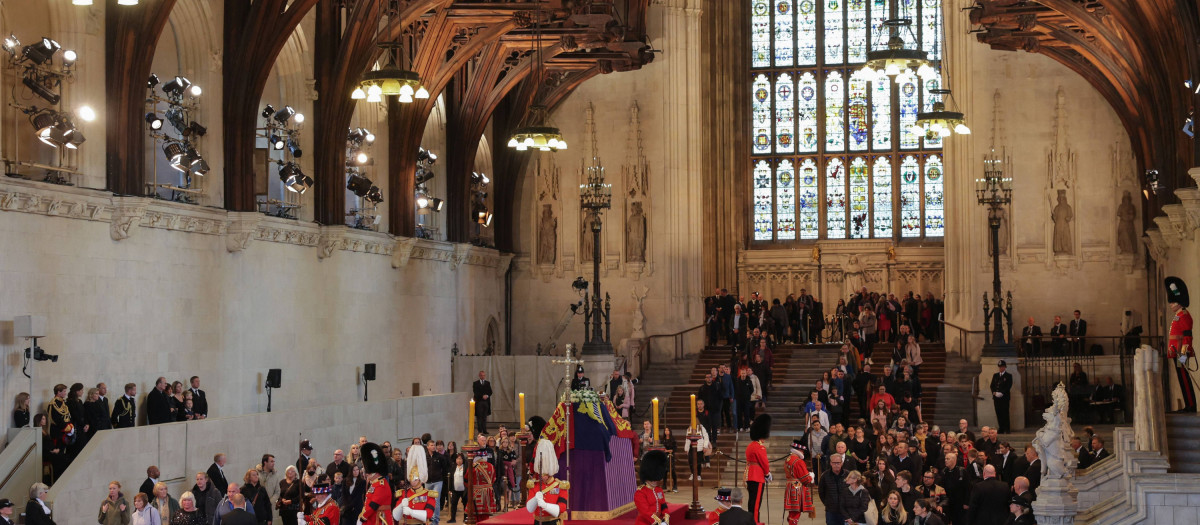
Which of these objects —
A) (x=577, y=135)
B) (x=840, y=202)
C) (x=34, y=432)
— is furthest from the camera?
(x=840, y=202)

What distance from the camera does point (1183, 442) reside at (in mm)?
15969

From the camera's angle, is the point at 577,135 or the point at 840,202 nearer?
the point at 577,135

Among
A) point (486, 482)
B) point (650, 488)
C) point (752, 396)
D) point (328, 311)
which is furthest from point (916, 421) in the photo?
point (650, 488)

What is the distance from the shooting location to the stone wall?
1709 centimetres

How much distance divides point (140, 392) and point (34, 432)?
2.94 metres

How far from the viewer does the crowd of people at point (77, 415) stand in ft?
53.8

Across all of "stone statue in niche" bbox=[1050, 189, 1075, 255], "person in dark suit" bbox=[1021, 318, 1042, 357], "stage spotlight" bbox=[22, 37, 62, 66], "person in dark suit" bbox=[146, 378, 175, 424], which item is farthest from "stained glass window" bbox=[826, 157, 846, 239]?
"stage spotlight" bbox=[22, 37, 62, 66]

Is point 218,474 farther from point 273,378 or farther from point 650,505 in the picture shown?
point 650,505

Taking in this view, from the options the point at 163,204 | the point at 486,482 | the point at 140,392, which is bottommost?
the point at 486,482

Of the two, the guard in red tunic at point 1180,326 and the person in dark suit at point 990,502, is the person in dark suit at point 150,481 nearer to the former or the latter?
the person in dark suit at point 990,502

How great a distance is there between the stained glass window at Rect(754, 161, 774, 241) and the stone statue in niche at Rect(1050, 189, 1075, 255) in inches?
328

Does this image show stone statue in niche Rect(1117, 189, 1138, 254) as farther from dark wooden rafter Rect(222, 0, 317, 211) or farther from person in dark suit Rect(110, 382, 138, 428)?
person in dark suit Rect(110, 382, 138, 428)

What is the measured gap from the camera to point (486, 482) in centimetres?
1819

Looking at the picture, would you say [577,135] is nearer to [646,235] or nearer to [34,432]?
[646,235]
